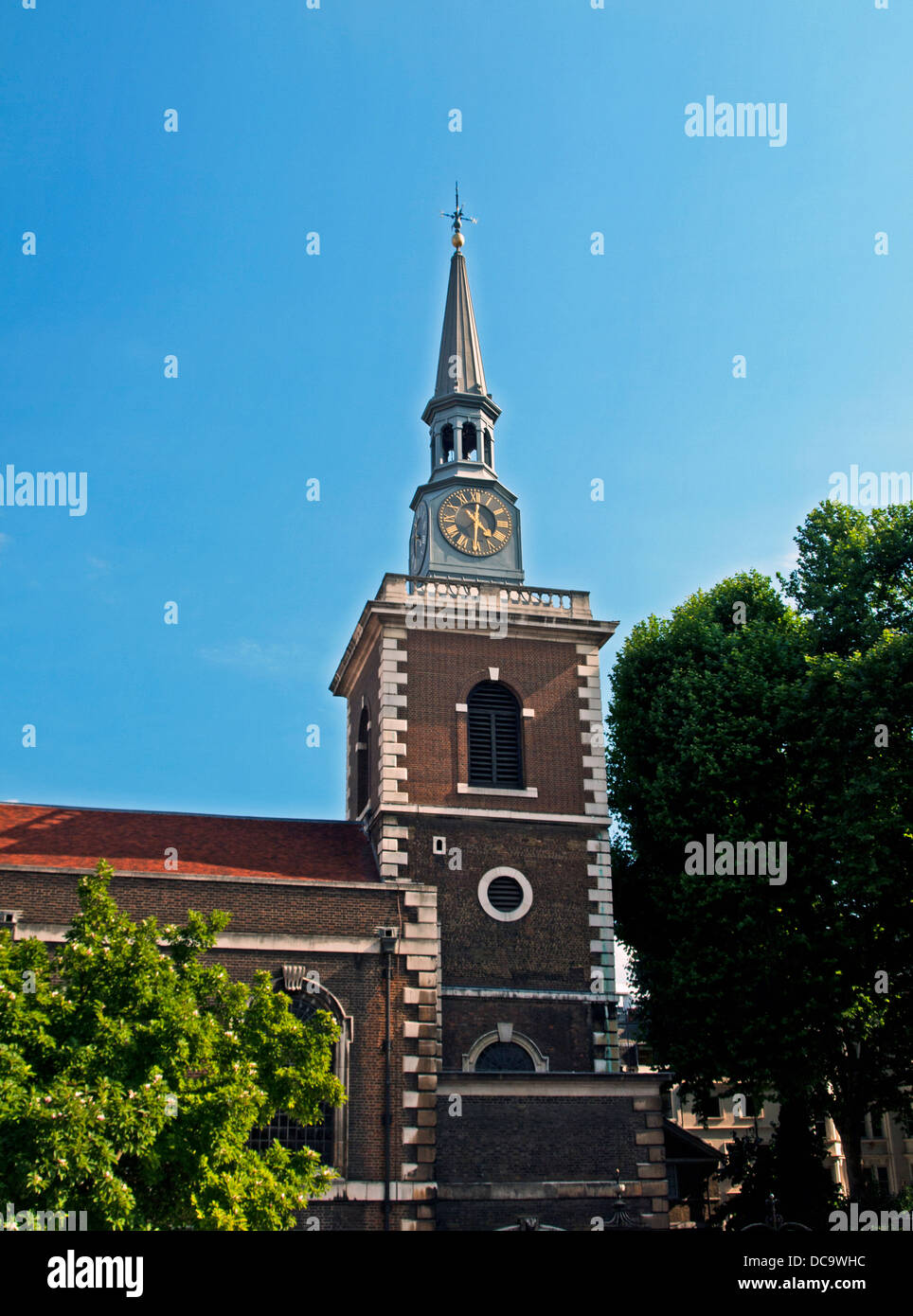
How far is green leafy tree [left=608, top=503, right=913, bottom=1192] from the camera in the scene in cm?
2906

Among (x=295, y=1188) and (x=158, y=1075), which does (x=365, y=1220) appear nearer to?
(x=295, y=1188)

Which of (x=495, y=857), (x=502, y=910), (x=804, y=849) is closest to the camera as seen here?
(x=502, y=910)

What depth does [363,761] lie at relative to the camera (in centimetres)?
3416

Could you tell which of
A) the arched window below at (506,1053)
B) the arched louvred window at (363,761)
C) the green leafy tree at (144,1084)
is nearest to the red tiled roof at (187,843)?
the arched louvred window at (363,761)

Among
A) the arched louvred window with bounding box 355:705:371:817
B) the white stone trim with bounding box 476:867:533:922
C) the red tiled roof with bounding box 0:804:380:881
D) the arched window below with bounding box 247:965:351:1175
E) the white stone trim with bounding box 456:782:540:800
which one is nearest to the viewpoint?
the arched window below with bounding box 247:965:351:1175

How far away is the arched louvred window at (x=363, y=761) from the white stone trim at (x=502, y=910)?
537 centimetres

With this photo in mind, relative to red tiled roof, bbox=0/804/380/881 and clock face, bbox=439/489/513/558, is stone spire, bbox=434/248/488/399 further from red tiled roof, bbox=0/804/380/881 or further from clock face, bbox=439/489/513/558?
red tiled roof, bbox=0/804/380/881

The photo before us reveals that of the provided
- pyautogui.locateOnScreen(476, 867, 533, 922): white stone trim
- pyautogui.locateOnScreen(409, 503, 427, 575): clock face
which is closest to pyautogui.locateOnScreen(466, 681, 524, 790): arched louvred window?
pyautogui.locateOnScreen(476, 867, 533, 922): white stone trim

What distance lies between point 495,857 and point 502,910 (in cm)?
136

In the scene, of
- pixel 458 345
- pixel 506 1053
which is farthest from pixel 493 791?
pixel 458 345

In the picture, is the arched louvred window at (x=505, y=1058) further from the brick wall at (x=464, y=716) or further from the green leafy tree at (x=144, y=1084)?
the green leafy tree at (x=144, y=1084)

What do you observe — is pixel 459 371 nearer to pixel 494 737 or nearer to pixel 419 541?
pixel 419 541

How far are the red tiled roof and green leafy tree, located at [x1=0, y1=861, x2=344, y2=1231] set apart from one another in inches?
274
